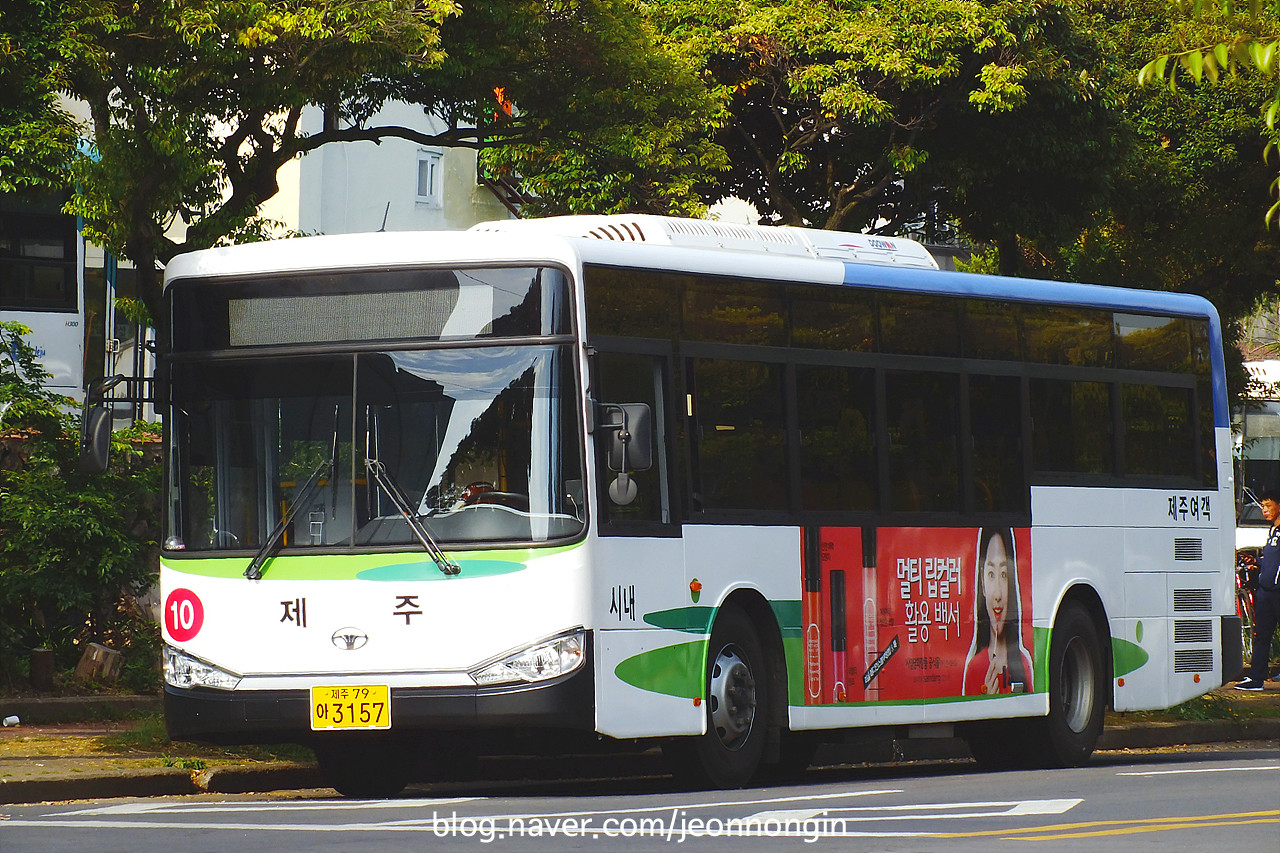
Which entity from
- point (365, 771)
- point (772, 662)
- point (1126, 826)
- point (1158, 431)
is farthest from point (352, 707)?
point (1158, 431)

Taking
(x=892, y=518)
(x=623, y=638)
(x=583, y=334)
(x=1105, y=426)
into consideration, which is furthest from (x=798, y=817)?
(x=1105, y=426)

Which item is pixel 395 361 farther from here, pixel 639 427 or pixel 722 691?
pixel 722 691

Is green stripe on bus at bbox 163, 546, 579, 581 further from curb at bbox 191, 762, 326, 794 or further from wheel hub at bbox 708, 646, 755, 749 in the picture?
curb at bbox 191, 762, 326, 794

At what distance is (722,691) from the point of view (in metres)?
12.3

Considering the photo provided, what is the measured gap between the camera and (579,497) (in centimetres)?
1130

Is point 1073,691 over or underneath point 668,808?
over

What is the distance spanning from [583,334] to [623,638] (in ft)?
5.25

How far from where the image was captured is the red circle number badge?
11.8 metres

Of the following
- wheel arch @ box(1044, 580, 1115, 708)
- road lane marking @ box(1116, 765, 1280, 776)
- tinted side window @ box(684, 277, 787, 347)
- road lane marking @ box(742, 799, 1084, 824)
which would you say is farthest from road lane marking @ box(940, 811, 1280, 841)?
wheel arch @ box(1044, 580, 1115, 708)

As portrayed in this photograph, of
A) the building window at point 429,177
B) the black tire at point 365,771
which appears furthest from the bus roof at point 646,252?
the building window at point 429,177

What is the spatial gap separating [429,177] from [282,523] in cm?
3303

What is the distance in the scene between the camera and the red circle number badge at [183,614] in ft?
38.9

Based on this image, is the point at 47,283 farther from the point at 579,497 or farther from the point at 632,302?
the point at 579,497

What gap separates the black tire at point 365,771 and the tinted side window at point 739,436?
100 inches
